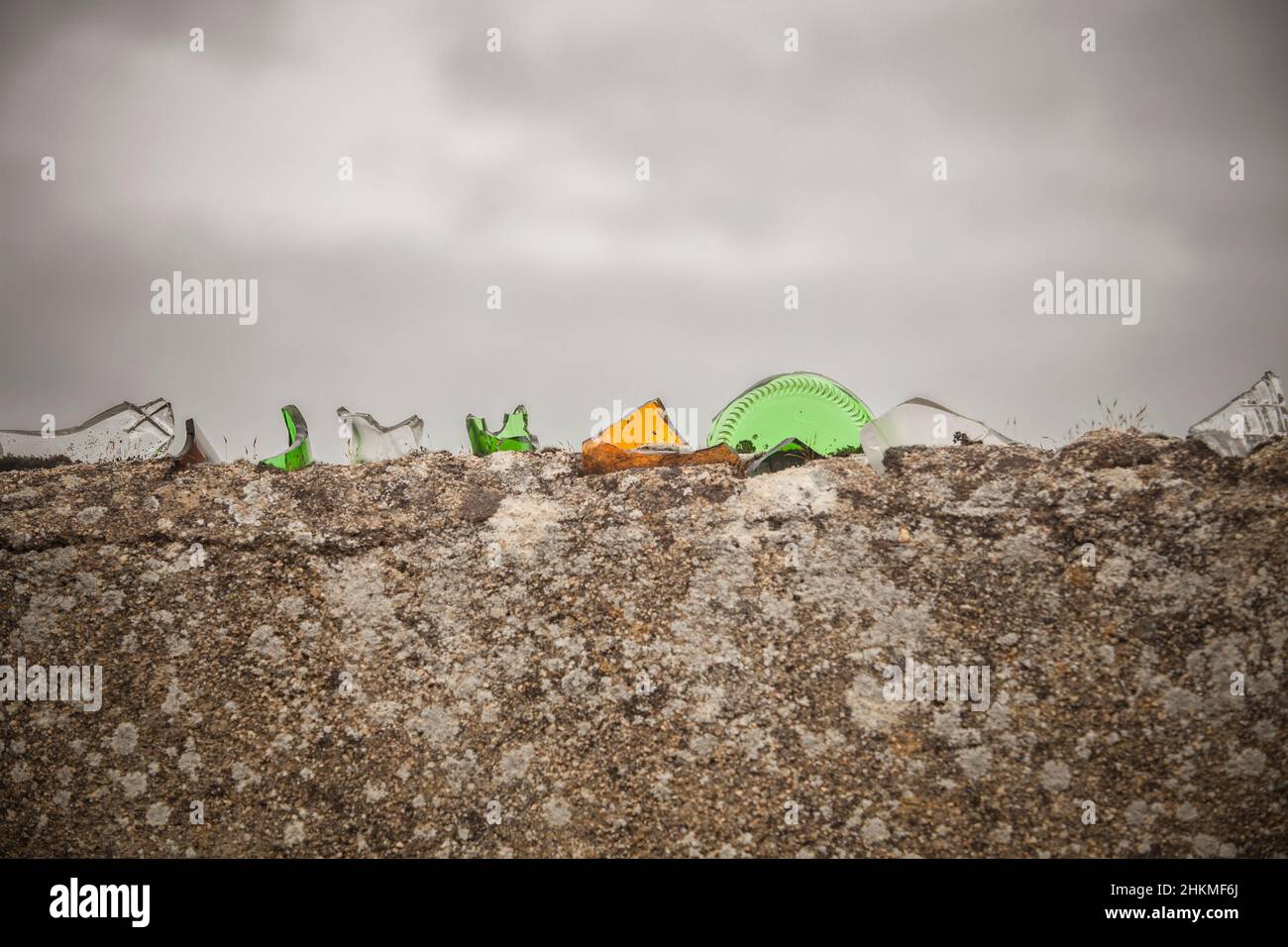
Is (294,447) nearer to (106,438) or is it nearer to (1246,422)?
(106,438)

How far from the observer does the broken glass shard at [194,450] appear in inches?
107

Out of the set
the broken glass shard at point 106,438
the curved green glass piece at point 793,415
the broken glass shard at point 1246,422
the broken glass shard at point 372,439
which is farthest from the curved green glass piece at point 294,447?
the broken glass shard at point 1246,422

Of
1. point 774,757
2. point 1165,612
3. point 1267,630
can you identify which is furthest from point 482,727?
point 1267,630

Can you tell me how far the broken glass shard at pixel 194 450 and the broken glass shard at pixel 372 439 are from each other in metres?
0.45

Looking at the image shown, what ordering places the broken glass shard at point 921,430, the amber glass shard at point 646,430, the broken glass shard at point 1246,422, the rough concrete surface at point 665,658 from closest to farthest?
the rough concrete surface at point 665,658, the broken glass shard at point 1246,422, the broken glass shard at point 921,430, the amber glass shard at point 646,430

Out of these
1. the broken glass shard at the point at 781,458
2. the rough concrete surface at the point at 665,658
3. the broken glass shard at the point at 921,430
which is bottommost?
the rough concrete surface at the point at 665,658

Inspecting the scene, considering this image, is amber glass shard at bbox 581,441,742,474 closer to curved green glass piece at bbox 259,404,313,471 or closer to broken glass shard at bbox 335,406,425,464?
broken glass shard at bbox 335,406,425,464

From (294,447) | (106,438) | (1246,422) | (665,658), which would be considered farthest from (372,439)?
(1246,422)

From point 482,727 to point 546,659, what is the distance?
0.86 feet

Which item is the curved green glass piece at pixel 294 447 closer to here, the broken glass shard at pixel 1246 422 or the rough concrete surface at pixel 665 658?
the rough concrete surface at pixel 665 658

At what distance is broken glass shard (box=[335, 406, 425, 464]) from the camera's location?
290cm

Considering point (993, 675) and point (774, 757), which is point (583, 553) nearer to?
point (774, 757)

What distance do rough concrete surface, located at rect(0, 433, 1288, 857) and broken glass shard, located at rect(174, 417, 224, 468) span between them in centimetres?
10

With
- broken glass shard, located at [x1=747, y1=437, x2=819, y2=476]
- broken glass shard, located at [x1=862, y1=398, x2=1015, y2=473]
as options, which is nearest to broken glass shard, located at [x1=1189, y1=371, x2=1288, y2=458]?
broken glass shard, located at [x1=862, y1=398, x2=1015, y2=473]
